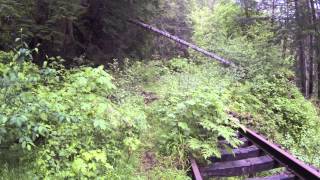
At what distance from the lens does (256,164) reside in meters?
5.60

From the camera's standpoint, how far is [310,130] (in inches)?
387

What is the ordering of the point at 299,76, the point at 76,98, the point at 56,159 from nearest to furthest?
the point at 56,159 < the point at 76,98 < the point at 299,76

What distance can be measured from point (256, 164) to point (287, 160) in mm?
471

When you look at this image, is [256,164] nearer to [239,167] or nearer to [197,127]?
[239,167]

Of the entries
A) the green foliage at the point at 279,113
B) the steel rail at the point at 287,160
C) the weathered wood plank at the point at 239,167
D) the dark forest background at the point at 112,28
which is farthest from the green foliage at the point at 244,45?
the weathered wood plank at the point at 239,167

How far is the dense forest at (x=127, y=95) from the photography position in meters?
4.78

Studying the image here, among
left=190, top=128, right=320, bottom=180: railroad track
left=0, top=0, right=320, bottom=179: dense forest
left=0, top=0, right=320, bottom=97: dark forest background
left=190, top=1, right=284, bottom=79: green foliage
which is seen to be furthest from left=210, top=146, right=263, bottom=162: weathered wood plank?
left=190, top=1, right=284, bottom=79: green foliage

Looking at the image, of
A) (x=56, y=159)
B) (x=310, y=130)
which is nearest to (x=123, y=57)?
(x=310, y=130)

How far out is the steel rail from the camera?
482cm

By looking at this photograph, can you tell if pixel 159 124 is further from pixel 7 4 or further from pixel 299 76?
pixel 299 76

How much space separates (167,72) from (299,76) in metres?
9.62

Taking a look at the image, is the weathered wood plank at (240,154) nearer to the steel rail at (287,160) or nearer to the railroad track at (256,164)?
the railroad track at (256,164)

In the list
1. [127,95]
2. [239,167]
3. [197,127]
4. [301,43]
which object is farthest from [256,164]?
[301,43]

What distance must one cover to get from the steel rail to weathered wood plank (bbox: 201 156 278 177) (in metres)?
0.17
